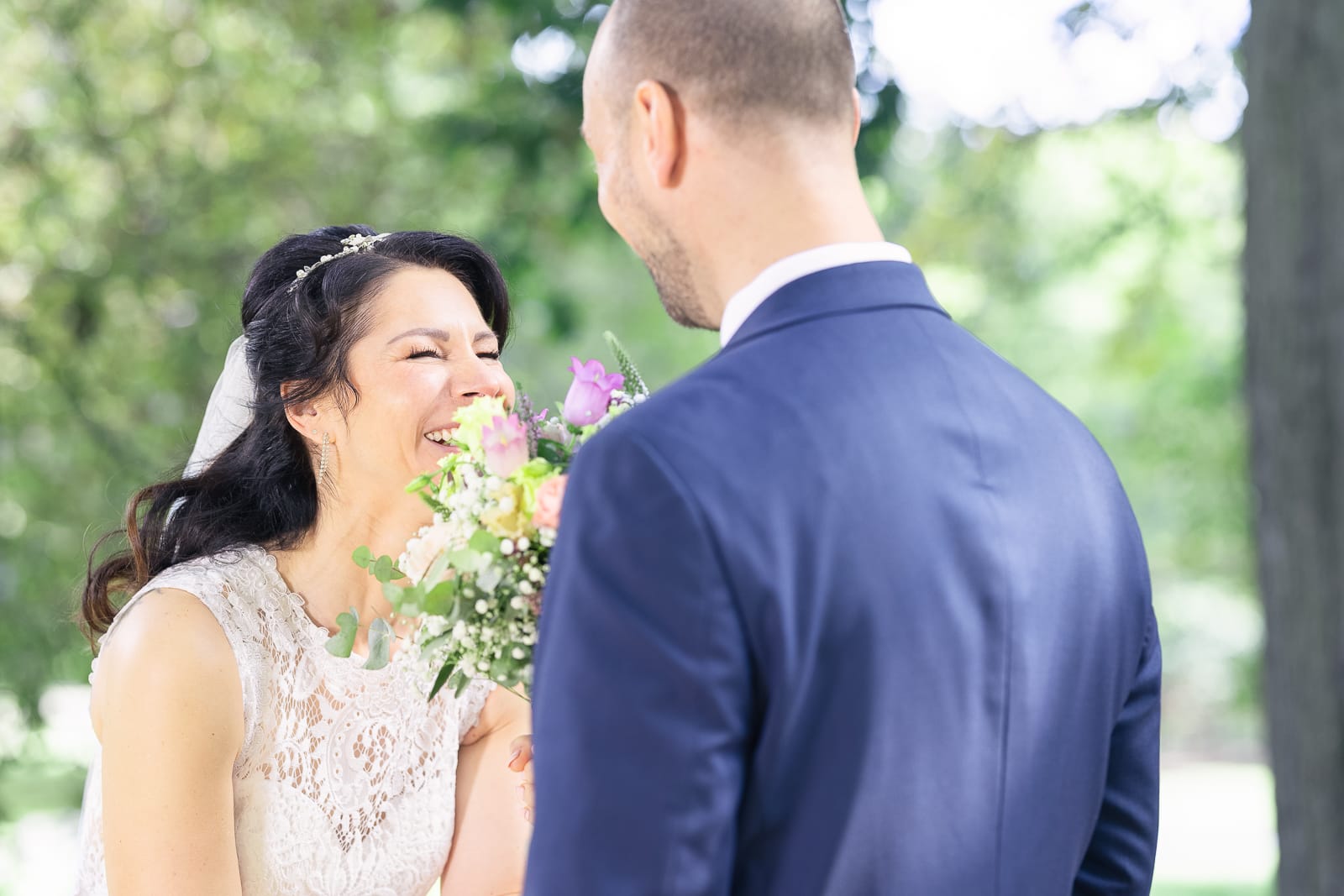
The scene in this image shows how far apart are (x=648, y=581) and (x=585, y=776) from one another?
20 cm

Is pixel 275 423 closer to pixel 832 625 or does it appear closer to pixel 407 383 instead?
pixel 407 383

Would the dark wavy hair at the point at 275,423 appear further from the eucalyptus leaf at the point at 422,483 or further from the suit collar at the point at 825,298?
the suit collar at the point at 825,298

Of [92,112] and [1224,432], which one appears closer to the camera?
[92,112]

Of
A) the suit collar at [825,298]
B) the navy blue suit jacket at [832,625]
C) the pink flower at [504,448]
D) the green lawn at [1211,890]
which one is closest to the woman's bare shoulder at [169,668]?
the pink flower at [504,448]

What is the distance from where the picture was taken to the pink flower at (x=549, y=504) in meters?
1.75

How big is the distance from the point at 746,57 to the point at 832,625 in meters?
0.64

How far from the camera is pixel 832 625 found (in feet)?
4.22

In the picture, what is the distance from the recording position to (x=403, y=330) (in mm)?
2889

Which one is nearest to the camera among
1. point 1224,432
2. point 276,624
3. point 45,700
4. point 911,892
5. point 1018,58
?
point 911,892

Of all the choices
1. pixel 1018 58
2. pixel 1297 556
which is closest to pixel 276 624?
pixel 1297 556

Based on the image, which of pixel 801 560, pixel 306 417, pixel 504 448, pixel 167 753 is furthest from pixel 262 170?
pixel 801 560

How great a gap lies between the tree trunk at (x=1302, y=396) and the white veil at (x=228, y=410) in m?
2.42

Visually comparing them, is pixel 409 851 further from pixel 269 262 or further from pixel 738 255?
pixel 738 255

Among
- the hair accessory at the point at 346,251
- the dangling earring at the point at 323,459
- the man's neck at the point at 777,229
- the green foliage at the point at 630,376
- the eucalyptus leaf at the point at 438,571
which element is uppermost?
the hair accessory at the point at 346,251
